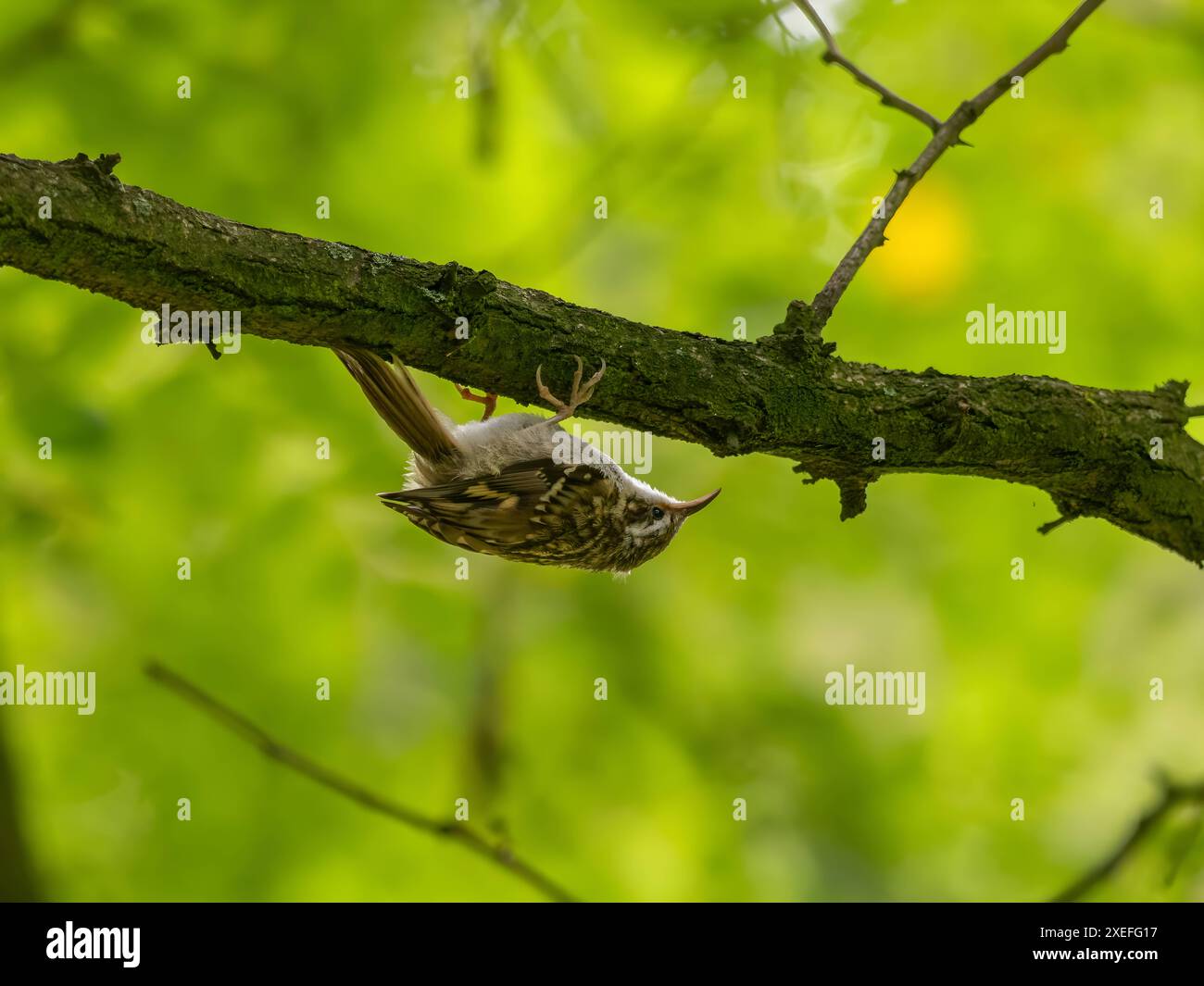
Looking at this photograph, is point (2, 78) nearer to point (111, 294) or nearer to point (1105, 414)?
point (111, 294)

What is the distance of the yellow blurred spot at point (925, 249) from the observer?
5.36 meters

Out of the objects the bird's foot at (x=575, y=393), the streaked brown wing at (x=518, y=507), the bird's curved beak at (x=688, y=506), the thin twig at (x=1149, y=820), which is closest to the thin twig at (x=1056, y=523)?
the thin twig at (x=1149, y=820)

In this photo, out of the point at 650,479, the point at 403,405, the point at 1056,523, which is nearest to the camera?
the point at 403,405

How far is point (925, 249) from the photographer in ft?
17.9

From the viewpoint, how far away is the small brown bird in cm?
355

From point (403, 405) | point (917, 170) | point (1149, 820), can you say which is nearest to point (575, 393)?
point (403, 405)

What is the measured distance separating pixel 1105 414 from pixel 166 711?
3.91 metres

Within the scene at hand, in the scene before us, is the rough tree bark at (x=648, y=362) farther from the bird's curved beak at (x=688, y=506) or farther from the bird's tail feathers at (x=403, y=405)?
the bird's curved beak at (x=688, y=506)

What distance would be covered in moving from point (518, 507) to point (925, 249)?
2837 mm

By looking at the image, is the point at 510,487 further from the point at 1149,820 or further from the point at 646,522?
the point at 1149,820

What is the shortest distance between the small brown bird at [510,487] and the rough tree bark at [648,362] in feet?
2.23

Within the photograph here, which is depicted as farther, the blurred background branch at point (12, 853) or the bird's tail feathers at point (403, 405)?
the blurred background branch at point (12, 853)

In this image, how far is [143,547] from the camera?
186 inches

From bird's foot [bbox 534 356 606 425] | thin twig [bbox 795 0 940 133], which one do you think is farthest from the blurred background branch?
thin twig [bbox 795 0 940 133]
